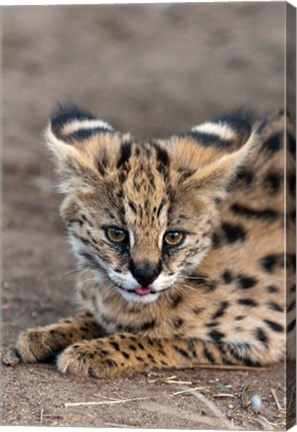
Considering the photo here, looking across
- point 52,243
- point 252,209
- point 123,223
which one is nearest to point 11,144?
point 52,243

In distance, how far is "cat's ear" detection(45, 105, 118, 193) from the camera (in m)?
4.83

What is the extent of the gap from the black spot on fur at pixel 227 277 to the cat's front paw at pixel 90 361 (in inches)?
27.4

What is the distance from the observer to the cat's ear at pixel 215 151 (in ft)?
15.8

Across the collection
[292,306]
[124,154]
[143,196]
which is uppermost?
[124,154]

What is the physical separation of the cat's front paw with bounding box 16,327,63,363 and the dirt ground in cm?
8

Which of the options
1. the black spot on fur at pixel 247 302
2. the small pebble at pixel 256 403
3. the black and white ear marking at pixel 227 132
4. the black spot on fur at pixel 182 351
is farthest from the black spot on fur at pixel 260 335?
the black and white ear marking at pixel 227 132

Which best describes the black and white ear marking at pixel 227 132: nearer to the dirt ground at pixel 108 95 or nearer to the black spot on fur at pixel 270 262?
the black spot on fur at pixel 270 262

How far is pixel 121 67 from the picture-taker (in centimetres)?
1013

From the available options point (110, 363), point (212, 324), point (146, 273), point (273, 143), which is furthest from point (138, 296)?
point (273, 143)

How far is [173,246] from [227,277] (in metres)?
0.64

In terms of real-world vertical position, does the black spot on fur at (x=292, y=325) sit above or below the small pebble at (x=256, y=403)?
above

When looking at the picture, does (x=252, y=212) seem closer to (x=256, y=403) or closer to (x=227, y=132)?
(x=227, y=132)

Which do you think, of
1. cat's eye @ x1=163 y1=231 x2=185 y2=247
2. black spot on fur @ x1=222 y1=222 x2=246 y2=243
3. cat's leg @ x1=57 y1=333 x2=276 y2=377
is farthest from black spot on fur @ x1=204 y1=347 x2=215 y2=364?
cat's eye @ x1=163 y1=231 x2=185 y2=247

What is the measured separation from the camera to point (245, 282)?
5.33 metres
